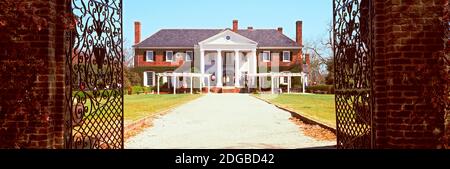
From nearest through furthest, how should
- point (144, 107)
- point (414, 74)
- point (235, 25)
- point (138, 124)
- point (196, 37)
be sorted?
point (414, 74) → point (138, 124) → point (144, 107) → point (196, 37) → point (235, 25)

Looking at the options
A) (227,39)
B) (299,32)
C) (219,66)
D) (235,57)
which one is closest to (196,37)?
(227,39)

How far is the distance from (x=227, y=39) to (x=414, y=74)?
53871 millimetres

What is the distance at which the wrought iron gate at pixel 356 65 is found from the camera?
18.3 feet

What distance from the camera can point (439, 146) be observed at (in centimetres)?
482

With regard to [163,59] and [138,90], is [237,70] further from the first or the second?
[138,90]

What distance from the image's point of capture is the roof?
58.2m

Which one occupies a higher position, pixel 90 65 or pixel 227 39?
pixel 227 39

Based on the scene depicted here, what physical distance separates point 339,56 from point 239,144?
3.07 metres

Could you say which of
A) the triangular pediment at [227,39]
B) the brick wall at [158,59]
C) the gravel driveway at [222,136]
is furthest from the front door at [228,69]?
the gravel driveway at [222,136]

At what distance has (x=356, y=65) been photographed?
19.6 feet

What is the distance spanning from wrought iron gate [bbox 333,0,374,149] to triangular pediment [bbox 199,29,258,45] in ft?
168
